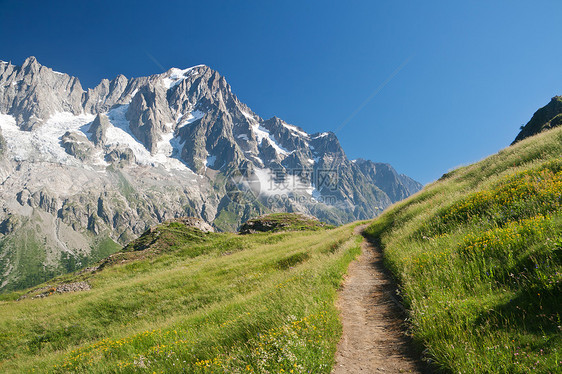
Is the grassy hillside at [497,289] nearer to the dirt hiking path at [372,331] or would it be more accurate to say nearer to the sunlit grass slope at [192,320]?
the dirt hiking path at [372,331]

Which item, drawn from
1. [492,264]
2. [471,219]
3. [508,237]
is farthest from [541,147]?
[492,264]

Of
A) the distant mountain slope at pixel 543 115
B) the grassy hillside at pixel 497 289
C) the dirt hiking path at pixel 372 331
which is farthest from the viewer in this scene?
the distant mountain slope at pixel 543 115

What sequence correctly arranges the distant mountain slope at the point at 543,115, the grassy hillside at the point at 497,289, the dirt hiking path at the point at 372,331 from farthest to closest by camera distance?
the distant mountain slope at the point at 543,115 < the dirt hiking path at the point at 372,331 < the grassy hillside at the point at 497,289

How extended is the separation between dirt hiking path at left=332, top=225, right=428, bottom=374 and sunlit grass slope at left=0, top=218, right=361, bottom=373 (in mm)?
423

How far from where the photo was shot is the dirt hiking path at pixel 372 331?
5.11 meters

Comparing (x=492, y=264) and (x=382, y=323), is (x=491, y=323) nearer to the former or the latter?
(x=492, y=264)

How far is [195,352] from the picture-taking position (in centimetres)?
685

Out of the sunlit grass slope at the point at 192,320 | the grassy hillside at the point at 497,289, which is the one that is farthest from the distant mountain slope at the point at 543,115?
the sunlit grass slope at the point at 192,320

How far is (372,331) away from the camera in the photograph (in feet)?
21.6

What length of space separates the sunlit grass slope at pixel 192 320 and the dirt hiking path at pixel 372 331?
16.7 inches

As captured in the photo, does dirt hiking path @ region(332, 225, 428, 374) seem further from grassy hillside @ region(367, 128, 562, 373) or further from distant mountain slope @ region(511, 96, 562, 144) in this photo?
distant mountain slope @ region(511, 96, 562, 144)

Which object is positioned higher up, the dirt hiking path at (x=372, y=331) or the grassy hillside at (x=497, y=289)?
the grassy hillside at (x=497, y=289)

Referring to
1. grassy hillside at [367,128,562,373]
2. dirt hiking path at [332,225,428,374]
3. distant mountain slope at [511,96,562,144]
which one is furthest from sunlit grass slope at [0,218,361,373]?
distant mountain slope at [511,96,562,144]

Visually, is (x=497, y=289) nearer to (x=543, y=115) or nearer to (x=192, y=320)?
(x=192, y=320)
